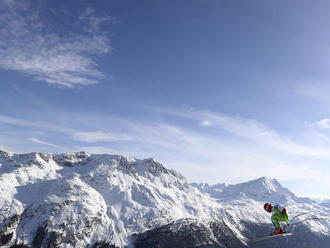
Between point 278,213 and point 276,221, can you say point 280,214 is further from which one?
point 276,221

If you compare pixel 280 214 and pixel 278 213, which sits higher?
pixel 278 213

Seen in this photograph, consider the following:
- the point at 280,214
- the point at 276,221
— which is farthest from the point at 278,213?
the point at 276,221

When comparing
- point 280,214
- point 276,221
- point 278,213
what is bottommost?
point 276,221

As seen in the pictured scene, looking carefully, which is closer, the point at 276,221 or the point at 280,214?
the point at 280,214

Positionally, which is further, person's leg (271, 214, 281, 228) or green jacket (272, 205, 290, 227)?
person's leg (271, 214, 281, 228)

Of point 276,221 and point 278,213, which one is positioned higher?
point 278,213

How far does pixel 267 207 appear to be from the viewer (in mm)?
40094

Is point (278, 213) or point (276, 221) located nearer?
point (278, 213)

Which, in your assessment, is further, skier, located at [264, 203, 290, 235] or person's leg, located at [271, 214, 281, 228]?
person's leg, located at [271, 214, 281, 228]

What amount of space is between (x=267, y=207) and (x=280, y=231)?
5.74 meters

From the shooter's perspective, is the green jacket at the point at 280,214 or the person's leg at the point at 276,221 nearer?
the green jacket at the point at 280,214

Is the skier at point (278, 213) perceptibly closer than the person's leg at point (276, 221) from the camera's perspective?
Yes

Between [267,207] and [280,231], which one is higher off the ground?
[267,207]

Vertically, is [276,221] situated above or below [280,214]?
below
